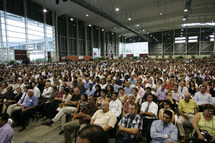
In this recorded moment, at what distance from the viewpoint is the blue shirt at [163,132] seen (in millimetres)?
2338

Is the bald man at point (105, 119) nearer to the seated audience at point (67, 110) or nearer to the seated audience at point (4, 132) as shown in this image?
the seated audience at point (67, 110)

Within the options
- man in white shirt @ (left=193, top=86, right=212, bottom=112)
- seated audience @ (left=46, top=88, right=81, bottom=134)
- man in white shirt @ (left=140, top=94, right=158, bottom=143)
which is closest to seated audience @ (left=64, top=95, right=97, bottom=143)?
seated audience @ (left=46, top=88, right=81, bottom=134)

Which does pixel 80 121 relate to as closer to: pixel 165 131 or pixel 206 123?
pixel 165 131

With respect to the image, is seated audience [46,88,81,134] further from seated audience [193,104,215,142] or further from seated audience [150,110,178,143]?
seated audience [193,104,215,142]

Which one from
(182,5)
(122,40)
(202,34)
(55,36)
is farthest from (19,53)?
(202,34)

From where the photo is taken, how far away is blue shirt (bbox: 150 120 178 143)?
2338mm

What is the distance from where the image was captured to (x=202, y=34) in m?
35.8

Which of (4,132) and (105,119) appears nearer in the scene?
(4,132)

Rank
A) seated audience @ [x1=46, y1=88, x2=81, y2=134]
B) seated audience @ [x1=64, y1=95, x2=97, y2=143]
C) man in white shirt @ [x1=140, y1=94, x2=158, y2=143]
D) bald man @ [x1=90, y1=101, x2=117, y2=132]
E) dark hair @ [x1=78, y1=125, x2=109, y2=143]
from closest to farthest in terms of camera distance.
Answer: dark hair @ [x1=78, y1=125, x2=109, y2=143] → bald man @ [x1=90, y1=101, x2=117, y2=132] → seated audience @ [x1=64, y1=95, x2=97, y2=143] → man in white shirt @ [x1=140, y1=94, x2=158, y2=143] → seated audience @ [x1=46, y1=88, x2=81, y2=134]

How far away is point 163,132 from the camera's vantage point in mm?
2453

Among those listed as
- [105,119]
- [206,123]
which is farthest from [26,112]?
[206,123]

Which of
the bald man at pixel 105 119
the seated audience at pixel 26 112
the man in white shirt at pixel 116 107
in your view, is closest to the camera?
the bald man at pixel 105 119

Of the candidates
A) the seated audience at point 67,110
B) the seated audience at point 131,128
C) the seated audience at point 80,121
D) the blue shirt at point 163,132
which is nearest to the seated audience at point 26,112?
the seated audience at point 67,110

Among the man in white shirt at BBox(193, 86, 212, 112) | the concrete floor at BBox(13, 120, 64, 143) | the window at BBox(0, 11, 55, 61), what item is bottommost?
the concrete floor at BBox(13, 120, 64, 143)
